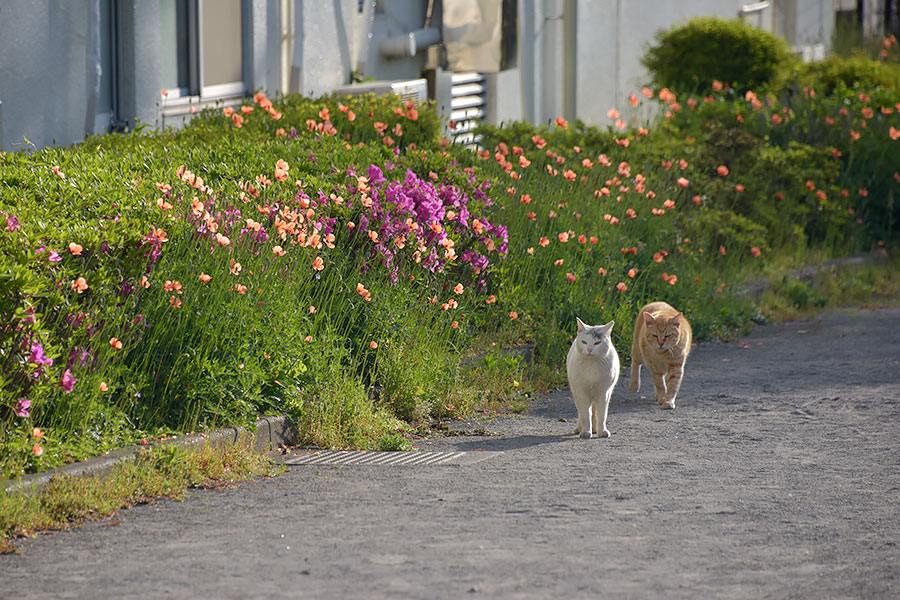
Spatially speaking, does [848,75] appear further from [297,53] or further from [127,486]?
[127,486]

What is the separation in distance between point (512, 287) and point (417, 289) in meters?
0.91

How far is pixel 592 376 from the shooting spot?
6.65m

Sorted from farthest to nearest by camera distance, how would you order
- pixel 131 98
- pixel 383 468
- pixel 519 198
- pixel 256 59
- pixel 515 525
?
1. pixel 256 59
2. pixel 131 98
3. pixel 519 198
4. pixel 383 468
5. pixel 515 525

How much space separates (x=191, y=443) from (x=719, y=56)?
11630 mm

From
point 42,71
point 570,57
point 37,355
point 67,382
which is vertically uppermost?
point 570,57

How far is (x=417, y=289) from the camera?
7648 millimetres

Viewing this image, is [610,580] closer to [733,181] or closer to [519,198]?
[519,198]

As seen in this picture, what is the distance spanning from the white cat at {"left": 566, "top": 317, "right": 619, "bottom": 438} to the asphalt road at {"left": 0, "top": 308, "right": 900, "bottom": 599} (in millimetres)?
137

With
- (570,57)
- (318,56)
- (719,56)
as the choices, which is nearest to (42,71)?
(318,56)

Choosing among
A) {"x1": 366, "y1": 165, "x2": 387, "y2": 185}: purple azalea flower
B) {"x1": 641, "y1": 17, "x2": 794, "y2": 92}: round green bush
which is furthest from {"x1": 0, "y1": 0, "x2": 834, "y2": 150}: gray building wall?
{"x1": 366, "y1": 165, "x2": 387, "y2": 185}: purple azalea flower

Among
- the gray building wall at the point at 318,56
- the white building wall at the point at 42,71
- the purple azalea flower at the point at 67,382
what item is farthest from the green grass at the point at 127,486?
the white building wall at the point at 42,71

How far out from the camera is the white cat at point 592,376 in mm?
6656

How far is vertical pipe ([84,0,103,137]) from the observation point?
9.16 meters

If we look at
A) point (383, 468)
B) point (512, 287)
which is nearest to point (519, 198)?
point (512, 287)
